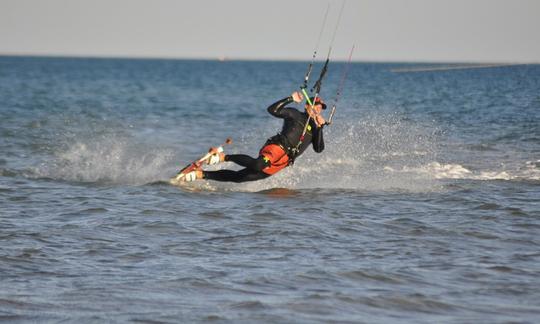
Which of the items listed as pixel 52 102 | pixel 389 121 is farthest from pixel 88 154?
pixel 52 102

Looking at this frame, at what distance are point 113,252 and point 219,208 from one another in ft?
10.7

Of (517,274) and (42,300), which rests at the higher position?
(517,274)

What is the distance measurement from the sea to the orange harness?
0.49 metres

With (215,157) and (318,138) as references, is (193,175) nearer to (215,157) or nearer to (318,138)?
(215,157)

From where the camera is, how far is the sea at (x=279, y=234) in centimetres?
805

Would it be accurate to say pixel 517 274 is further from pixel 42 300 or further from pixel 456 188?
pixel 456 188

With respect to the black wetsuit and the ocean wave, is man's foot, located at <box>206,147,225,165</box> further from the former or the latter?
the ocean wave

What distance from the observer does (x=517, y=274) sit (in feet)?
30.5

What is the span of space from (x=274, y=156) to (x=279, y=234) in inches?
119

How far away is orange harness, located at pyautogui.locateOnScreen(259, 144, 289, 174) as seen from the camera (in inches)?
556

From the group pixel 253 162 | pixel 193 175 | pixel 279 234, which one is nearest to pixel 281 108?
pixel 253 162

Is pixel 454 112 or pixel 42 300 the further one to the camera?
pixel 454 112

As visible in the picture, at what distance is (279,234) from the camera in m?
11.3

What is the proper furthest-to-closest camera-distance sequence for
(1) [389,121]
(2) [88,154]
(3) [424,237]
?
(1) [389,121] < (2) [88,154] < (3) [424,237]
